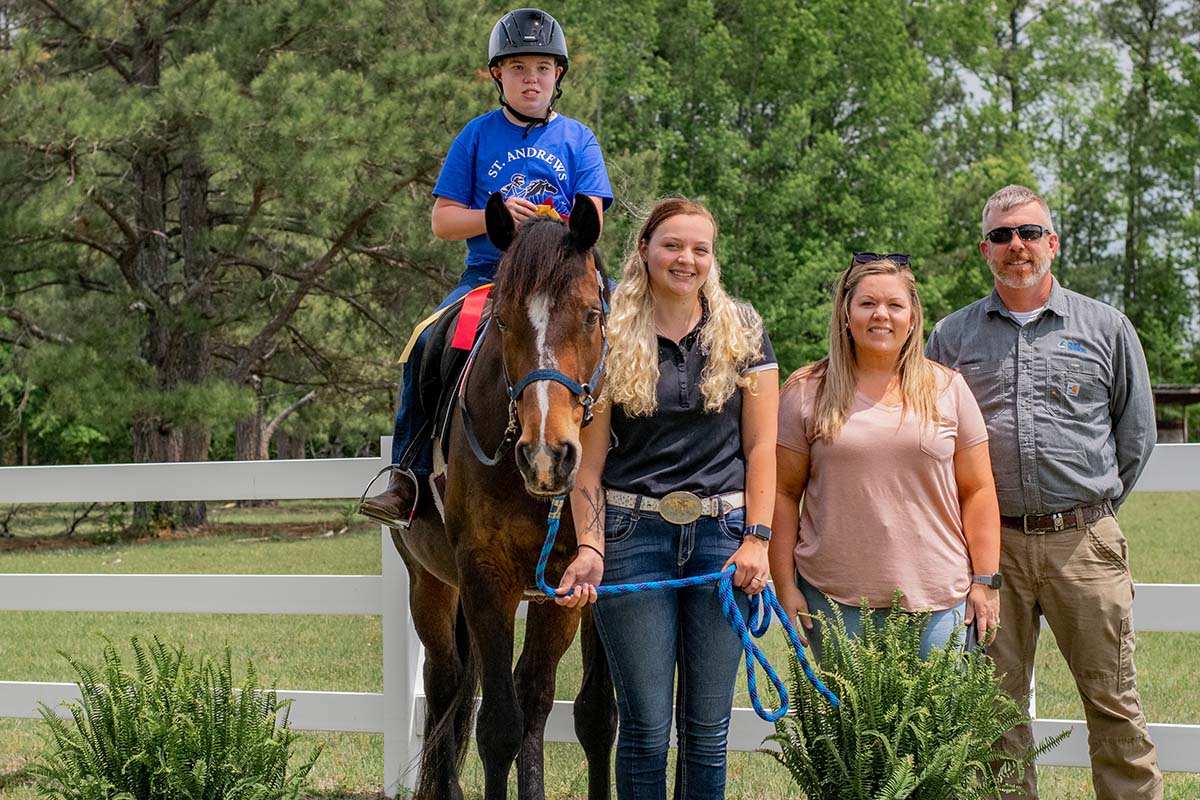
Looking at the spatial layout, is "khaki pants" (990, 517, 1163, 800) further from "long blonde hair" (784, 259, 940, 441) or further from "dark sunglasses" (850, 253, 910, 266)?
"dark sunglasses" (850, 253, 910, 266)

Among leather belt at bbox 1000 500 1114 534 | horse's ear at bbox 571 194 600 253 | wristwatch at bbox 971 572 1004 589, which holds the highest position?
A: horse's ear at bbox 571 194 600 253

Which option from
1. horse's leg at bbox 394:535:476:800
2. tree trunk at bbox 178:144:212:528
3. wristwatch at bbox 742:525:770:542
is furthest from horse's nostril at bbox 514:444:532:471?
tree trunk at bbox 178:144:212:528

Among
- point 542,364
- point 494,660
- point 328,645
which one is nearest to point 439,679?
point 494,660

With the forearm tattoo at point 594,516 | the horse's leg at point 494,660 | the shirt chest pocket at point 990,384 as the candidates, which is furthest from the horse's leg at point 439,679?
the shirt chest pocket at point 990,384

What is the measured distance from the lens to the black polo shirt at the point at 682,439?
3275mm

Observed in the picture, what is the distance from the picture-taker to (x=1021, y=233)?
12.8ft

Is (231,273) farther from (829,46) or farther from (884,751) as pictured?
(884,751)

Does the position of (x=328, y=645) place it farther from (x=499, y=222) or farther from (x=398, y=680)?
(x=499, y=222)

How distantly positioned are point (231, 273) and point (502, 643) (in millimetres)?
17313

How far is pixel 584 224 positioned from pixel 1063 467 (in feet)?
5.73

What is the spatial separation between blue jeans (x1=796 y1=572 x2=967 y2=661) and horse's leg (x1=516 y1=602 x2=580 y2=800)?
894 mm

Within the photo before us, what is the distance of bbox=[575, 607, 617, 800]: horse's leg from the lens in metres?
4.36

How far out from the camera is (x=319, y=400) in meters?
22.2

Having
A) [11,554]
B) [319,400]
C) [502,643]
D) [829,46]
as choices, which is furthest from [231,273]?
[502,643]
